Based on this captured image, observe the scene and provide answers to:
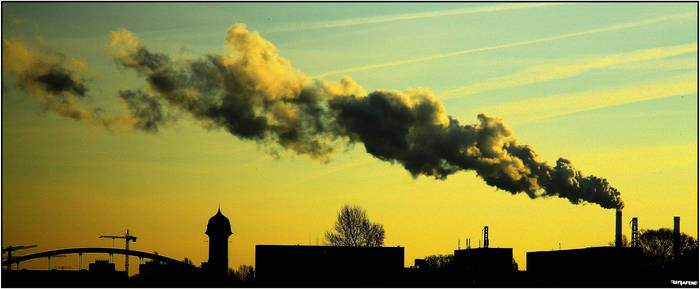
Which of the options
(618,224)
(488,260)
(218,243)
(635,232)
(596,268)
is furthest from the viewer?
(488,260)

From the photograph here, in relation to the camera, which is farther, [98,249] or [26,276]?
[98,249]

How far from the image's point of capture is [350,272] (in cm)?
9175

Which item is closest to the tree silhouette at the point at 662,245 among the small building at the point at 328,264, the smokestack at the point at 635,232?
the smokestack at the point at 635,232

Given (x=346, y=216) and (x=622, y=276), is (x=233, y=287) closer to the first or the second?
(x=622, y=276)

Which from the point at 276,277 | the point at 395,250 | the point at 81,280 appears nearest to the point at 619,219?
the point at 395,250

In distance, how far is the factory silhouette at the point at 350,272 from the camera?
84.0 metres

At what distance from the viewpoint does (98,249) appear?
4395 inches

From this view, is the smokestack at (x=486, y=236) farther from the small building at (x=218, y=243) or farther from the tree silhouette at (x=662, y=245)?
the small building at (x=218, y=243)

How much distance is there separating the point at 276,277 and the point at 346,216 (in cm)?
2799

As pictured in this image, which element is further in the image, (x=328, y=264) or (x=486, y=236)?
(x=486, y=236)

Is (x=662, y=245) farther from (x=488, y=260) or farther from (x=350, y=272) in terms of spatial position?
(x=350, y=272)

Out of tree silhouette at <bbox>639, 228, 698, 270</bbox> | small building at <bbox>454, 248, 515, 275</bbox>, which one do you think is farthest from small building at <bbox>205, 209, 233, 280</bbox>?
tree silhouette at <bbox>639, 228, 698, 270</bbox>

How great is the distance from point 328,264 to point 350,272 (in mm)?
2140

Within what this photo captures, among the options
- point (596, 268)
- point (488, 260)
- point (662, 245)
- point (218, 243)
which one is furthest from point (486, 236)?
point (218, 243)
